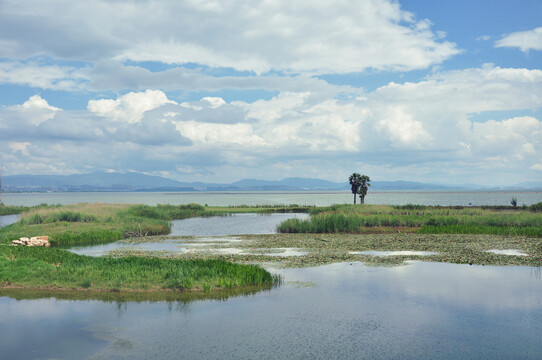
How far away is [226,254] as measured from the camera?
3116 centimetres

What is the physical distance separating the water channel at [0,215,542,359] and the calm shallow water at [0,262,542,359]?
0.04 metres

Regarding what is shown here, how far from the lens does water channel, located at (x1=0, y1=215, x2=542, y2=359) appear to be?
41.6 ft

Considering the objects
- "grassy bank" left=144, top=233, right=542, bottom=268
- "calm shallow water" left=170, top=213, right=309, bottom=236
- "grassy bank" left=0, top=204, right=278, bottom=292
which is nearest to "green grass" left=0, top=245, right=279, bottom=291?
"grassy bank" left=0, top=204, right=278, bottom=292

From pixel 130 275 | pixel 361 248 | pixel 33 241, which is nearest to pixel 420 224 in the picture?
pixel 361 248

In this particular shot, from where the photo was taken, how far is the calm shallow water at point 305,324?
1264cm

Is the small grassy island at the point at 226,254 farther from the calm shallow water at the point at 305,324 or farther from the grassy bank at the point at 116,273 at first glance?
the calm shallow water at the point at 305,324

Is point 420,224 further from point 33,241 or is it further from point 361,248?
point 33,241

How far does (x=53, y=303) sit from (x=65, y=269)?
467 cm

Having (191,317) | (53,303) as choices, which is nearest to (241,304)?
(191,317)

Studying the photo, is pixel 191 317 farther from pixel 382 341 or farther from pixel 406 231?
pixel 406 231

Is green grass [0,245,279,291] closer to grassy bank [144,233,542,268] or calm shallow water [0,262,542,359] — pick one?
calm shallow water [0,262,542,359]

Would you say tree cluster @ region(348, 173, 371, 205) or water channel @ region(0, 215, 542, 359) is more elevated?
tree cluster @ region(348, 173, 371, 205)

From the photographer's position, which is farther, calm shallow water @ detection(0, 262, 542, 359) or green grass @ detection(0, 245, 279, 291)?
green grass @ detection(0, 245, 279, 291)

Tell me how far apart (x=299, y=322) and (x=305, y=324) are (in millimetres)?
302
